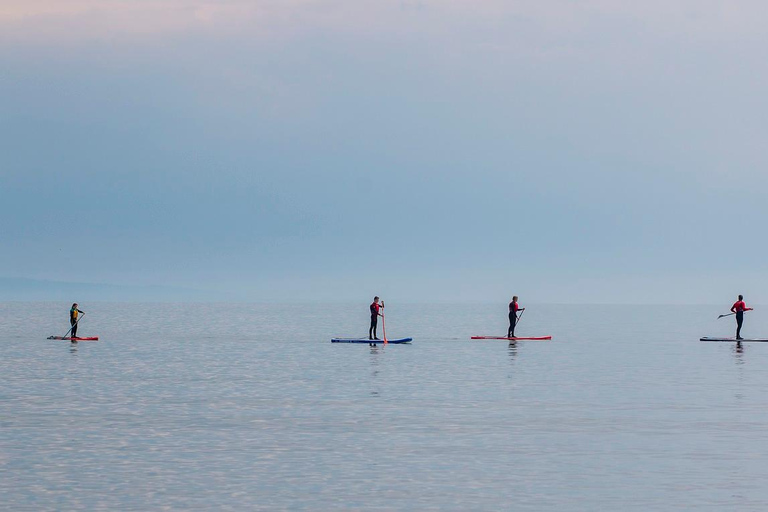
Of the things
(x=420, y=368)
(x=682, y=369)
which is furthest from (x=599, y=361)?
(x=420, y=368)

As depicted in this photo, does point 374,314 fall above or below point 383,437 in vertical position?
above

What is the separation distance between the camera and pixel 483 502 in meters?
17.4

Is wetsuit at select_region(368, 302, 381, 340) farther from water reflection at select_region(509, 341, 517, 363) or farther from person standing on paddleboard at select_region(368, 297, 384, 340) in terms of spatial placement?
water reflection at select_region(509, 341, 517, 363)

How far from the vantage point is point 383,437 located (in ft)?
79.2

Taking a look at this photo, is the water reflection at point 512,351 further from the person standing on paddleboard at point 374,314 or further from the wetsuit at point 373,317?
the wetsuit at point 373,317

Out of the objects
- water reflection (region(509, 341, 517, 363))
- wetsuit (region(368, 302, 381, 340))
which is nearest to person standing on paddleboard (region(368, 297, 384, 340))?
wetsuit (region(368, 302, 381, 340))

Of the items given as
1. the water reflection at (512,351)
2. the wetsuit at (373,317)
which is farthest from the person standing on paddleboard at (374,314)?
the water reflection at (512,351)

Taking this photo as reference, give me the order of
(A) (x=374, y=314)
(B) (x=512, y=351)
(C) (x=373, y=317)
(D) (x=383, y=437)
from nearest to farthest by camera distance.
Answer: (D) (x=383, y=437) → (B) (x=512, y=351) → (A) (x=374, y=314) → (C) (x=373, y=317)

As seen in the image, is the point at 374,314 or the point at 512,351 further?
the point at 374,314

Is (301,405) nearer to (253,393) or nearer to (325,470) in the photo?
(253,393)

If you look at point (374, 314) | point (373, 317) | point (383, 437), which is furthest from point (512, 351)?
point (383, 437)

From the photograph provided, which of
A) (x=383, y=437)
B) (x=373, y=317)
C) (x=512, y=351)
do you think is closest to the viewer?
(x=383, y=437)

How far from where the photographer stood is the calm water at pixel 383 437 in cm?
1797

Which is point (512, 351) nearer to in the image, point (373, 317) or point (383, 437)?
point (373, 317)
